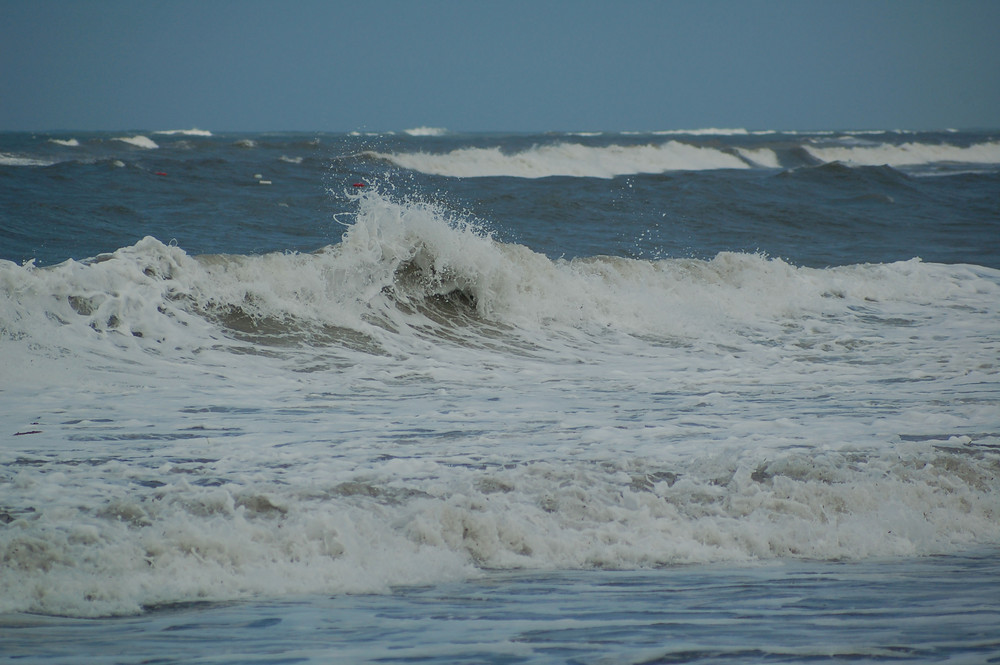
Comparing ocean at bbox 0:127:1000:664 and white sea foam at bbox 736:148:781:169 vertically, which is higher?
white sea foam at bbox 736:148:781:169

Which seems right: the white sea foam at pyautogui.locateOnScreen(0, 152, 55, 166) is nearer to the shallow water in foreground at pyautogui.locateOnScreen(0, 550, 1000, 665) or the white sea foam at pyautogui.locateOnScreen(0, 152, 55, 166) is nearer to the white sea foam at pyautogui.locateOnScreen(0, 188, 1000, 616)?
the white sea foam at pyautogui.locateOnScreen(0, 188, 1000, 616)

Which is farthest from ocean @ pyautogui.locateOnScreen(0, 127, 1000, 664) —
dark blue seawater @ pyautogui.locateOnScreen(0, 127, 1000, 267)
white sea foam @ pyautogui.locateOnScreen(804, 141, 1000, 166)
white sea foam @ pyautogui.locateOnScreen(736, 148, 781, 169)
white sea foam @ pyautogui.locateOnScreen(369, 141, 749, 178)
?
white sea foam @ pyautogui.locateOnScreen(804, 141, 1000, 166)

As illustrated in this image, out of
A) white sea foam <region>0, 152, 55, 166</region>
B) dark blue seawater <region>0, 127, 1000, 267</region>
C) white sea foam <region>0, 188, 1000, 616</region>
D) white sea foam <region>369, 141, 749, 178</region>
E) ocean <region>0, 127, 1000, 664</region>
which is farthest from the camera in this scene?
white sea foam <region>369, 141, 749, 178</region>

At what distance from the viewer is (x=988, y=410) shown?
6805 millimetres

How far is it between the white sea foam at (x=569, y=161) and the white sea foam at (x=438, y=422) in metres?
22.3

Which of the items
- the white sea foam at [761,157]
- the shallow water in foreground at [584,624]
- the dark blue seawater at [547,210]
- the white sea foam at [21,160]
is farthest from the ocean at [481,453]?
the white sea foam at [761,157]

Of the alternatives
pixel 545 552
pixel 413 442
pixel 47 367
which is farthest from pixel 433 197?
pixel 545 552

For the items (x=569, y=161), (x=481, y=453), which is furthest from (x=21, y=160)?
(x=481, y=453)

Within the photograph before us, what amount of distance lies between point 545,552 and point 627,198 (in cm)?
1942

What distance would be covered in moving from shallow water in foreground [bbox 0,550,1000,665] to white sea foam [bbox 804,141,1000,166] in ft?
155

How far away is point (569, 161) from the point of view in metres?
38.8

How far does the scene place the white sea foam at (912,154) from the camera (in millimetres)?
50219

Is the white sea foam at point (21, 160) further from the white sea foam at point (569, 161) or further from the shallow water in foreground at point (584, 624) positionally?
the shallow water in foreground at point (584, 624)

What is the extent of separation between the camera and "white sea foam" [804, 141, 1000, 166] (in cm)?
5022
